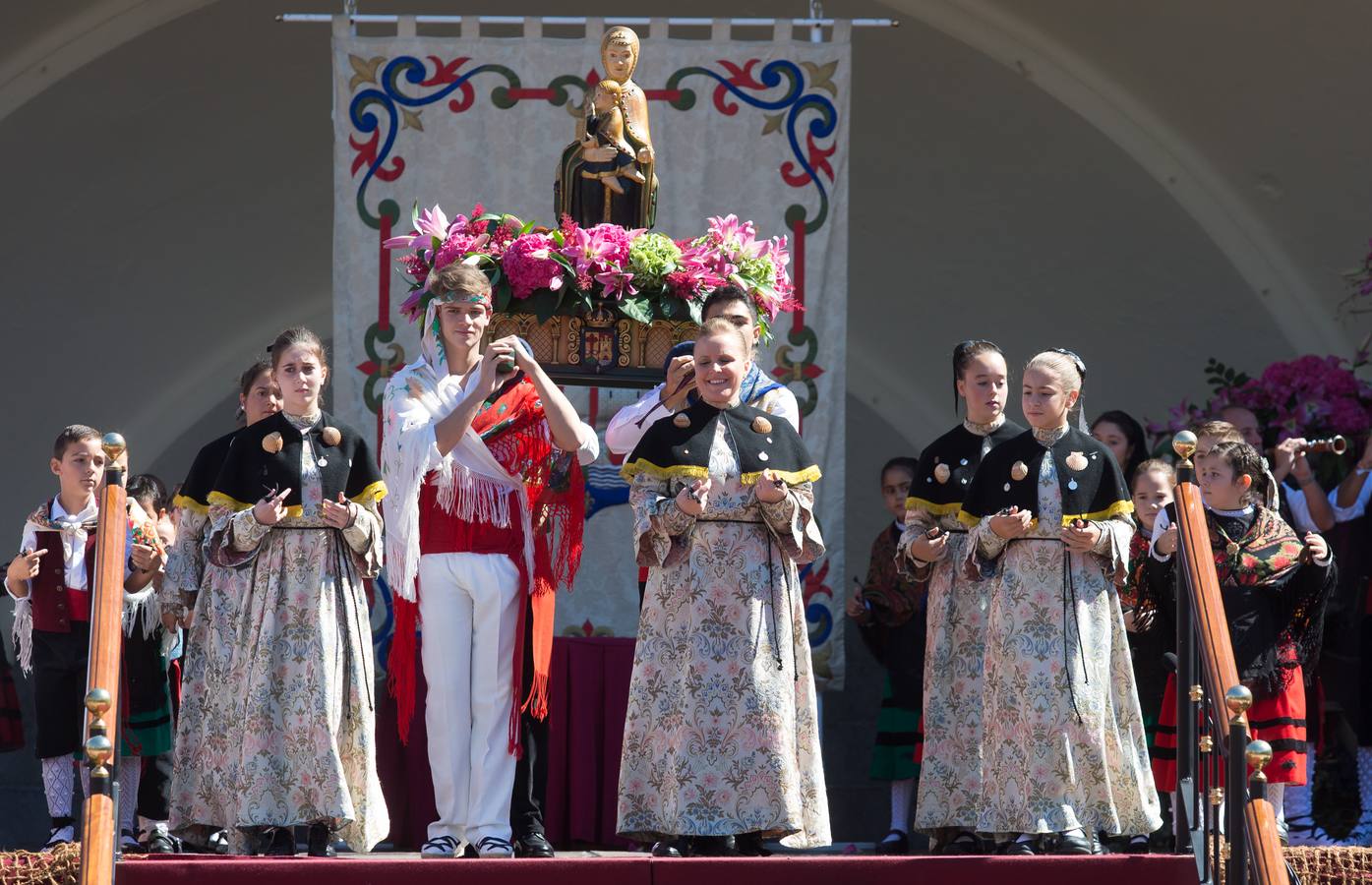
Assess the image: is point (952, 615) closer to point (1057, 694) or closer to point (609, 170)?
point (1057, 694)

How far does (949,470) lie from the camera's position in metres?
6.11

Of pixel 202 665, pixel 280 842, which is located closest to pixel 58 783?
pixel 202 665

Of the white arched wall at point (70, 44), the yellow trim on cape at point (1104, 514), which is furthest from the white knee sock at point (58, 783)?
the white arched wall at point (70, 44)

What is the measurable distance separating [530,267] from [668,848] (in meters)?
1.75

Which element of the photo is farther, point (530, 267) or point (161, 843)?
point (161, 843)

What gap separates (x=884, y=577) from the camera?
7.57 meters

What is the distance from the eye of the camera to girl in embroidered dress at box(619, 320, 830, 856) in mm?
5410

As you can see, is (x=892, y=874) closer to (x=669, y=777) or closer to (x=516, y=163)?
(x=669, y=777)

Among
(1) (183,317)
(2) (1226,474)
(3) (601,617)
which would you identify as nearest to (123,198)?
(1) (183,317)

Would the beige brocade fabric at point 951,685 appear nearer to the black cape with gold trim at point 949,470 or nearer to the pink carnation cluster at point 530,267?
the black cape with gold trim at point 949,470

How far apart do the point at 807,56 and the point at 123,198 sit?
133 inches

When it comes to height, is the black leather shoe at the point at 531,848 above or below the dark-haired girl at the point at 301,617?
below

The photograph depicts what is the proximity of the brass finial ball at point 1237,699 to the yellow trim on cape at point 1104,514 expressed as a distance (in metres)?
0.94

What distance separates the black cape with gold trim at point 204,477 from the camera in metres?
5.82
